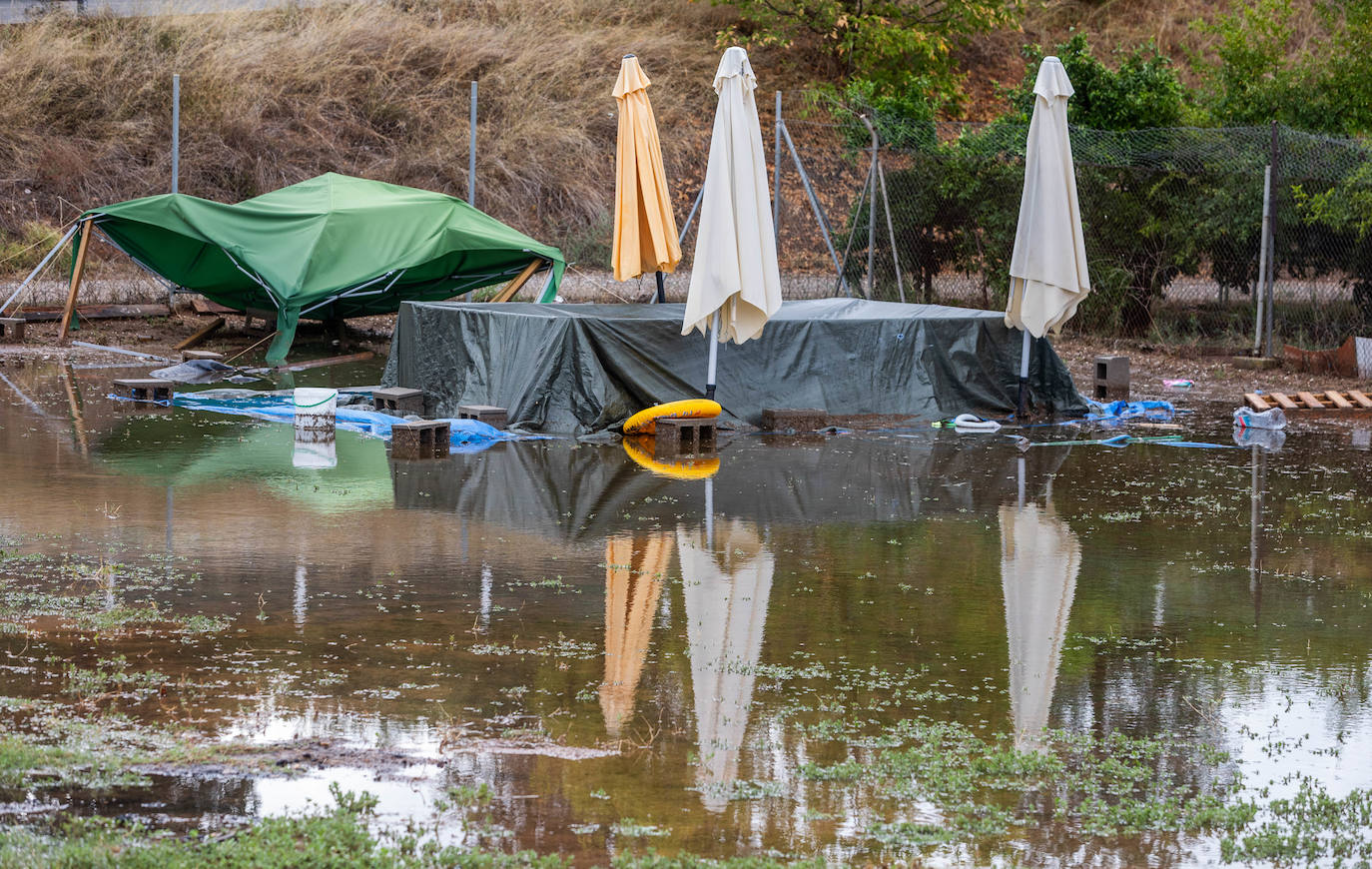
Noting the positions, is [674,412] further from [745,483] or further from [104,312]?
→ [104,312]

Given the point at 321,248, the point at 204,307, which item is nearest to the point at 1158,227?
the point at 321,248

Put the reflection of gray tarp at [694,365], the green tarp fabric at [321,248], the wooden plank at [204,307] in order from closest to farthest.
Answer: the reflection of gray tarp at [694,365], the green tarp fabric at [321,248], the wooden plank at [204,307]

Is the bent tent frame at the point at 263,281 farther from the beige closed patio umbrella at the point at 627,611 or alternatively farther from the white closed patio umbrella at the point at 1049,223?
the beige closed patio umbrella at the point at 627,611

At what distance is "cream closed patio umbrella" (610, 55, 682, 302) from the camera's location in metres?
14.4

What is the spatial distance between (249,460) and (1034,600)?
225 inches

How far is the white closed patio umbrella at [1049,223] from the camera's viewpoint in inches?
512

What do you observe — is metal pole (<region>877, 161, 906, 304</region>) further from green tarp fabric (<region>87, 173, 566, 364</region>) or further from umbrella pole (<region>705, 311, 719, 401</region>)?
umbrella pole (<region>705, 311, 719, 401</region>)

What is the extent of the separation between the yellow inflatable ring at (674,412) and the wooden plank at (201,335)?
7476 mm

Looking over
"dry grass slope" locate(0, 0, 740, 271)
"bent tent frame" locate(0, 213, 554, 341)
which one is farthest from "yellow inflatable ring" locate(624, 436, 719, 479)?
"dry grass slope" locate(0, 0, 740, 271)

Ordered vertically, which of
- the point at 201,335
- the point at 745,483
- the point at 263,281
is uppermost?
the point at 263,281

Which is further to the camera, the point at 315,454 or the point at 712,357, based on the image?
the point at 712,357

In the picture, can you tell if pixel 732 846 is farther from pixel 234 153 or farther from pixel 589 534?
pixel 234 153

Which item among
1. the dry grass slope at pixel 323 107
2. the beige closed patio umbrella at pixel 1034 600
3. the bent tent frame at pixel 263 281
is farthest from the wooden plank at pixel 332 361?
the beige closed patio umbrella at pixel 1034 600

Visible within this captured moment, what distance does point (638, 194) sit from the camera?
14516 mm
